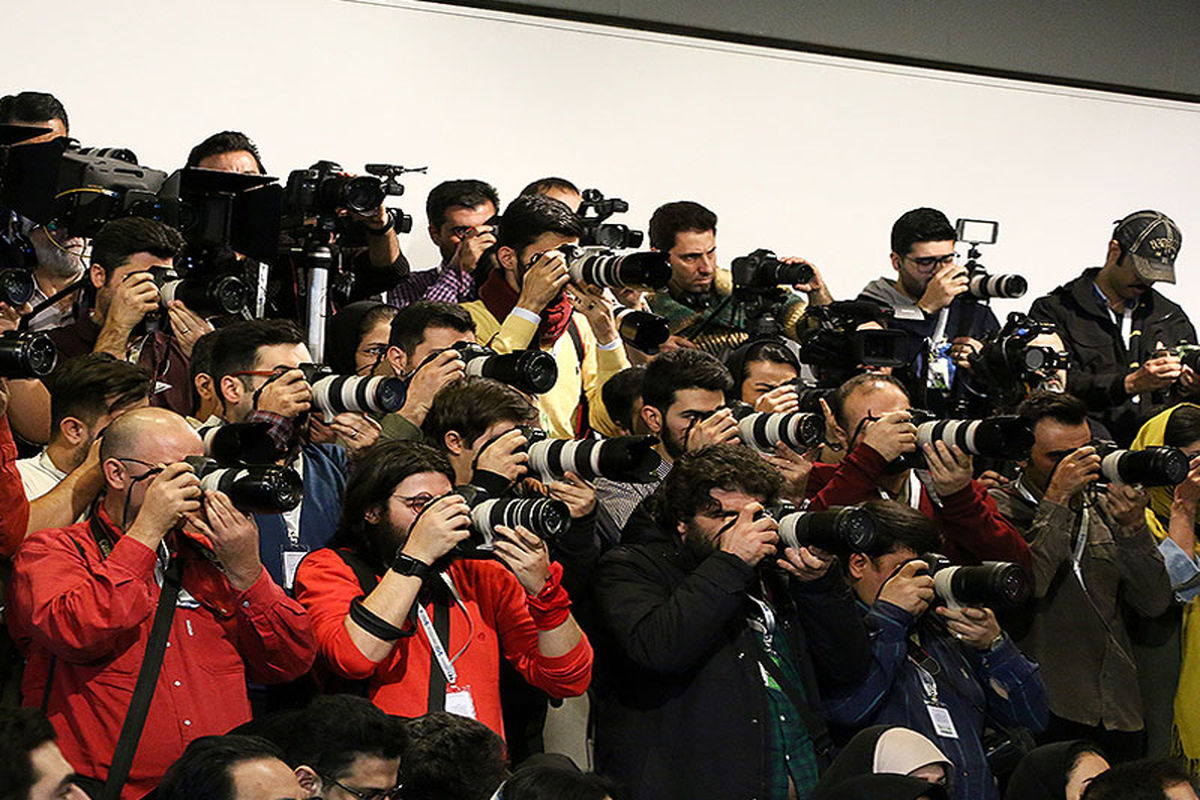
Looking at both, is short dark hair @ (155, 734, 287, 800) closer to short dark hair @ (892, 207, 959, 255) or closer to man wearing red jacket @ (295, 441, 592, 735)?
man wearing red jacket @ (295, 441, 592, 735)

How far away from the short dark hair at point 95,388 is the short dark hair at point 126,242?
1.39 feet

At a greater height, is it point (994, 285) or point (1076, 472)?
point (994, 285)

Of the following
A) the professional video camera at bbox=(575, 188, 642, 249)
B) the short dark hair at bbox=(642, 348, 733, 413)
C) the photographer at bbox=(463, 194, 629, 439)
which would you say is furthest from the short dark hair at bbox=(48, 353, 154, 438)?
the professional video camera at bbox=(575, 188, 642, 249)

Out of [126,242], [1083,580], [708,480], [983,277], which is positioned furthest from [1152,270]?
[126,242]

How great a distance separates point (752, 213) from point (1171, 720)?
2982 mm

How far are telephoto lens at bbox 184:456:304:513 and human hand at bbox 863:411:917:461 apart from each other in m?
1.63

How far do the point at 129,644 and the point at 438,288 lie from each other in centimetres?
195

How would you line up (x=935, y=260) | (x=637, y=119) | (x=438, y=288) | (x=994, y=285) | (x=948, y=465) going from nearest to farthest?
(x=948, y=465) < (x=438, y=288) < (x=994, y=285) < (x=935, y=260) < (x=637, y=119)

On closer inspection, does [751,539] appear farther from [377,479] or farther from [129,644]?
[129,644]

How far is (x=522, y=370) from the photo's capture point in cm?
358

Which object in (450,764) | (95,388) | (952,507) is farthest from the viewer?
(952,507)

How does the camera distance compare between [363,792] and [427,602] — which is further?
[427,602]

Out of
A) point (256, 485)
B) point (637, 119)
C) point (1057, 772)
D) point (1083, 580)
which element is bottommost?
point (1057, 772)

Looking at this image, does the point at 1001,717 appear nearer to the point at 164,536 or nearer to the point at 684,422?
the point at 684,422
